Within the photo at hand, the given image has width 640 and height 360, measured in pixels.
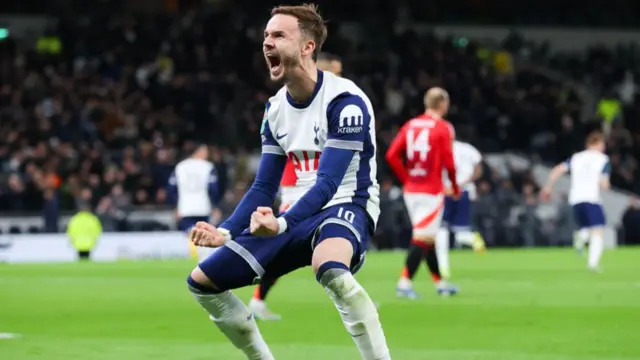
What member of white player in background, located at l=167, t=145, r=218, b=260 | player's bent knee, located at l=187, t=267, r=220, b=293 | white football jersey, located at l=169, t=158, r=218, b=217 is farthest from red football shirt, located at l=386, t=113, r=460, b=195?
player's bent knee, located at l=187, t=267, r=220, b=293

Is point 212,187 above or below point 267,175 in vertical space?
below

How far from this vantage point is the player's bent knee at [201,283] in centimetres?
712

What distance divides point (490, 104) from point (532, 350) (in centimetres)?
2810

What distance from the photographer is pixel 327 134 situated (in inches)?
282

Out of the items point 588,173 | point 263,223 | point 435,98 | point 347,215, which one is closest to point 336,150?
point 347,215

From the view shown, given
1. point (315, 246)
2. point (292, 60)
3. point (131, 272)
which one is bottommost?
point (131, 272)

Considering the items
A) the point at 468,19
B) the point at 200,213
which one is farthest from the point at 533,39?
the point at 200,213

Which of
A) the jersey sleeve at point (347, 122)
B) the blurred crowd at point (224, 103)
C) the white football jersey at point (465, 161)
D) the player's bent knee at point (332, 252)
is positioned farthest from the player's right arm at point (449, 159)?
the blurred crowd at point (224, 103)

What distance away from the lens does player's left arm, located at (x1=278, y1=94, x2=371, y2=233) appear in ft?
22.5

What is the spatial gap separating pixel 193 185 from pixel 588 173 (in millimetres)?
6733

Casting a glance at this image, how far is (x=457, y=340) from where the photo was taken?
10.6 meters

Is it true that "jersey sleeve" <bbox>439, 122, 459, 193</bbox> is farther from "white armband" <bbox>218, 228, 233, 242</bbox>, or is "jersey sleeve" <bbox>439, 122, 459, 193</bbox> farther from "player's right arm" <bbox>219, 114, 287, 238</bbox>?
"white armband" <bbox>218, 228, 233, 242</bbox>

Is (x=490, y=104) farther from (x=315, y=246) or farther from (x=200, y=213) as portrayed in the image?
(x=315, y=246)

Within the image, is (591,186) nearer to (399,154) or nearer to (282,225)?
(399,154)
